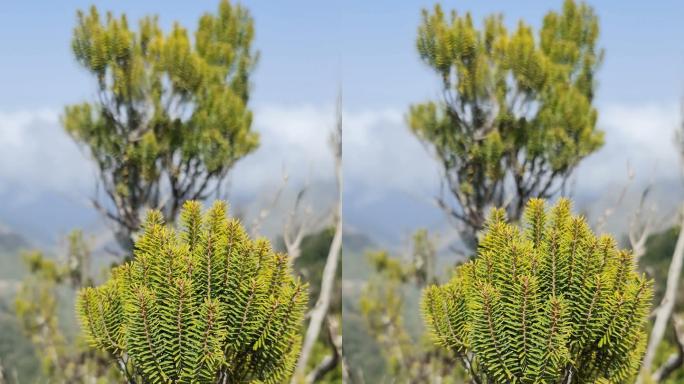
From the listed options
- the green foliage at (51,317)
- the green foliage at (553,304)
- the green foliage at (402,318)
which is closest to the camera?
the green foliage at (553,304)

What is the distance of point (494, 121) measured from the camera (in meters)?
5.07

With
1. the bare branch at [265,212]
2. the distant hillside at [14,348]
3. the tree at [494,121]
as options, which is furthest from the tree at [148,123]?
the distant hillside at [14,348]

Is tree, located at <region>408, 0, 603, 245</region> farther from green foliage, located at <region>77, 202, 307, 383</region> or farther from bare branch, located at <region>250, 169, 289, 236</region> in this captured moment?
green foliage, located at <region>77, 202, 307, 383</region>

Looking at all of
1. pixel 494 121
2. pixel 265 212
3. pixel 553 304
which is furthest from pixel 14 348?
pixel 553 304

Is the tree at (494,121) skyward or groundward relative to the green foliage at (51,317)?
skyward

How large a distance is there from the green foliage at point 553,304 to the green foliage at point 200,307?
0.49 m

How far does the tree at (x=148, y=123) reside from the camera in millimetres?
5359

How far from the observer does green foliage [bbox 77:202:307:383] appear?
194 centimetres

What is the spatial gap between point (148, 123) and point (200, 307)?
3652mm

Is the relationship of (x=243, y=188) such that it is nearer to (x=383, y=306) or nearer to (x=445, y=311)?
(x=383, y=306)

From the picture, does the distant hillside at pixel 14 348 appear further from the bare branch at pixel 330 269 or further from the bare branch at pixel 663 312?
the bare branch at pixel 663 312

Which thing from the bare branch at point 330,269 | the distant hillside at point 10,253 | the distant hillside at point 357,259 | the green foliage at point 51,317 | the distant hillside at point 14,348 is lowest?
the distant hillside at point 10,253

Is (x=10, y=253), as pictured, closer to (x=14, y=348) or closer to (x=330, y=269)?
(x=14, y=348)

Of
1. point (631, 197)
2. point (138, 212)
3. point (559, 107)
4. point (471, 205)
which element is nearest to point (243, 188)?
point (138, 212)
